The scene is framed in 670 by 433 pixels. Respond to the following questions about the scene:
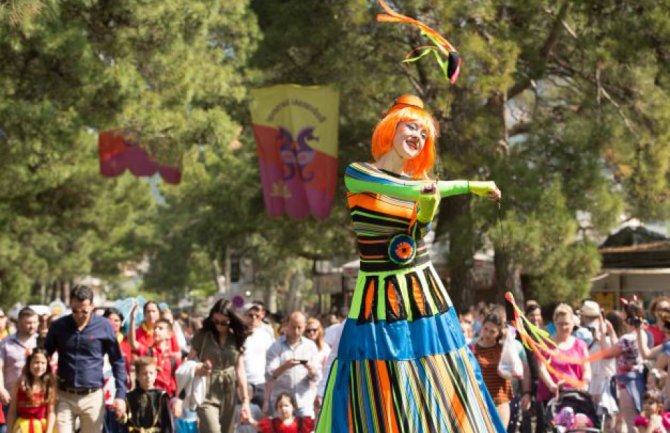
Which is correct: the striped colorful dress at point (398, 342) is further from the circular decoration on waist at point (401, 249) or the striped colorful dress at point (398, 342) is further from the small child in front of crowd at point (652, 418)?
the small child in front of crowd at point (652, 418)

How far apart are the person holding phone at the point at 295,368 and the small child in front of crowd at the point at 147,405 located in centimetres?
115

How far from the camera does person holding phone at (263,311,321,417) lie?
1226 centimetres

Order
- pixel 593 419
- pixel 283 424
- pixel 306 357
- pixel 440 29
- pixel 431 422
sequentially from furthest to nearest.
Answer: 1. pixel 440 29
2. pixel 306 357
3. pixel 283 424
4. pixel 593 419
5. pixel 431 422

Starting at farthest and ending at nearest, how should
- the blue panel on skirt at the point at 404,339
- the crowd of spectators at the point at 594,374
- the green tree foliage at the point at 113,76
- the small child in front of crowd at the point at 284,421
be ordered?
the green tree foliage at the point at 113,76 → the small child in front of crowd at the point at 284,421 → the crowd of spectators at the point at 594,374 → the blue panel on skirt at the point at 404,339

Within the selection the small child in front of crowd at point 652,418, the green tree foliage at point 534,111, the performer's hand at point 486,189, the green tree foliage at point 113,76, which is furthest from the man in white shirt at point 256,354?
the performer's hand at point 486,189

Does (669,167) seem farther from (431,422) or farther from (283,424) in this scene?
(431,422)

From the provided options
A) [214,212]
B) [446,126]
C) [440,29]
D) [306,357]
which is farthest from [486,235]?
[214,212]

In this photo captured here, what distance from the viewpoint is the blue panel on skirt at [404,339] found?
20.3ft

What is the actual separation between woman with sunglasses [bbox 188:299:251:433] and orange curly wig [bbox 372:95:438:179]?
16.9ft

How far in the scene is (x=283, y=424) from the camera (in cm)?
1177

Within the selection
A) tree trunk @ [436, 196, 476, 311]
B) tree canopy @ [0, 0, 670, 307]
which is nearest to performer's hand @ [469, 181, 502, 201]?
tree canopy @ [0, 0, 670, 307]

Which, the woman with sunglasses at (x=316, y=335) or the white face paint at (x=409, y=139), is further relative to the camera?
the woman with sunglasses at (x=316, y=335)

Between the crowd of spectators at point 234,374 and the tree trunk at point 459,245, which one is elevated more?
the tree trunk at point 459,245

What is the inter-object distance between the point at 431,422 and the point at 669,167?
16.4m
